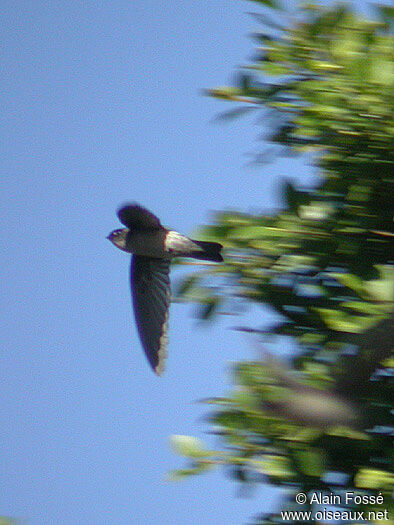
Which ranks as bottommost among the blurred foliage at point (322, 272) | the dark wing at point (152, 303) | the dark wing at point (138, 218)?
the blurred foliage at point (322, 272)

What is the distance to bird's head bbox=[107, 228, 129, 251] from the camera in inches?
167

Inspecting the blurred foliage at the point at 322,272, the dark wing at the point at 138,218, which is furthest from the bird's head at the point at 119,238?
the blurred foliage at the point at 322,272

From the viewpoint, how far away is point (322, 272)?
6.66 ft

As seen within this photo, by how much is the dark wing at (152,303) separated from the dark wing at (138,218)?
30 centimetres

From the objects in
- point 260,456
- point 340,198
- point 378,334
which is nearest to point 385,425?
point 378,334

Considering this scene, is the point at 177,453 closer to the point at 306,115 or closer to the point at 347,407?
the point at 347,407

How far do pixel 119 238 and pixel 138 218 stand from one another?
331mm

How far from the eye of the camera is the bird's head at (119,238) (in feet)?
13.9

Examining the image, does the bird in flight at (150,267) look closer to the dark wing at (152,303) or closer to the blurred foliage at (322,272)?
the dark wing at (152,303)

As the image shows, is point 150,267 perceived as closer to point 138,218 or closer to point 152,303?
point 152,303

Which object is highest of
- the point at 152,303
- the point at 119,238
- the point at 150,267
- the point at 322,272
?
the point at 119,238

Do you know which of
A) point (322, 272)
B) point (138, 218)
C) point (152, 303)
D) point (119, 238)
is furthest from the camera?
point (119, 238)

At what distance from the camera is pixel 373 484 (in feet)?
5.76

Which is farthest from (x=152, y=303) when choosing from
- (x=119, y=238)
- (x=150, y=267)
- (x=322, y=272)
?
(x=322, y=272)
